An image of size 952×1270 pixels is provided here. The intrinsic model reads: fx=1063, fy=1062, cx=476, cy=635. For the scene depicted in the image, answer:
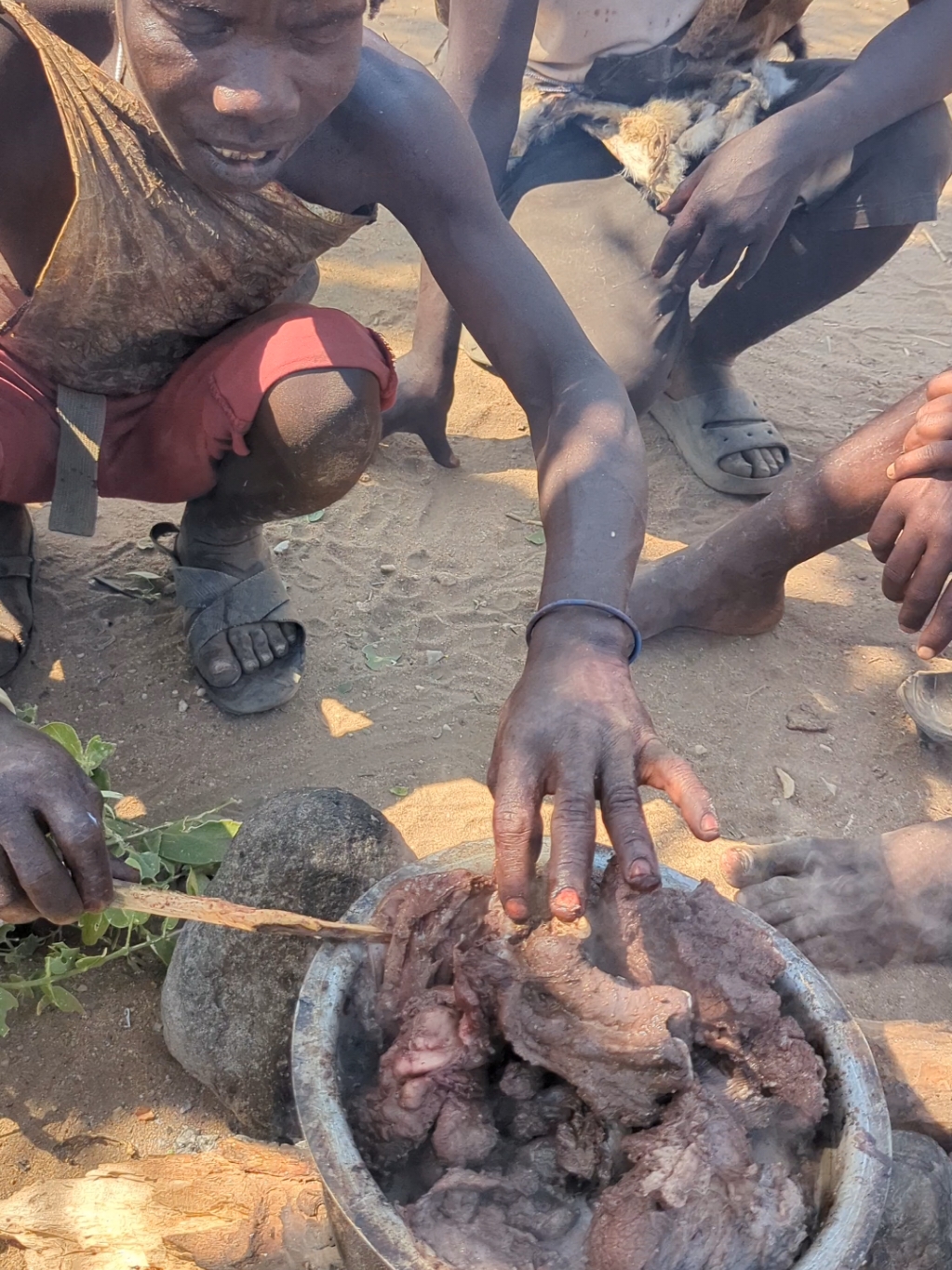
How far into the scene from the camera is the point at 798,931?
226cm

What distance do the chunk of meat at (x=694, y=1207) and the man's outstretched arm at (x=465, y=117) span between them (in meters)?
2.45

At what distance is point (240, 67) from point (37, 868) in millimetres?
1217

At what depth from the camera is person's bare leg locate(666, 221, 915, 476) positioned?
367cm

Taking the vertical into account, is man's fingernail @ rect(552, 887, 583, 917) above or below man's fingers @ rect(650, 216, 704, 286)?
below

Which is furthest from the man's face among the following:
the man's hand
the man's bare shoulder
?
the man's hand

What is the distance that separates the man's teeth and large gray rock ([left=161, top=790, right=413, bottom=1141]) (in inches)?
44.0

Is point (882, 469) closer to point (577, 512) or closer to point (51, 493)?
point (577, 512)

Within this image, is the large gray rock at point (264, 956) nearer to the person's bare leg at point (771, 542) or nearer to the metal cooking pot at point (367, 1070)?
the metal cooking pot at point (367, 1070)

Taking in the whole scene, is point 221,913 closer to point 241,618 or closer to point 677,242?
point 241,618

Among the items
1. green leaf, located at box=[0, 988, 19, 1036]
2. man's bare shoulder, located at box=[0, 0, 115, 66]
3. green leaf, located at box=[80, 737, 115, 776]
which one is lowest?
green leaf, located at box=[0, 988, 19, 1036]

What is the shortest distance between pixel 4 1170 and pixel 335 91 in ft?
6.25

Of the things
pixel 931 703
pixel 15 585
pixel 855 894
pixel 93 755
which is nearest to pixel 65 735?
pixel 93 755

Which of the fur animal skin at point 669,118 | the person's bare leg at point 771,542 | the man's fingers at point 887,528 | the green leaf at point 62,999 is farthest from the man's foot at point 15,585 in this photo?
the fur animal skin at point 669,118

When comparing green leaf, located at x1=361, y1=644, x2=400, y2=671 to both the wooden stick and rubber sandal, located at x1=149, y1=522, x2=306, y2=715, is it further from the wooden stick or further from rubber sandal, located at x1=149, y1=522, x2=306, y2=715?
the wooden stick
